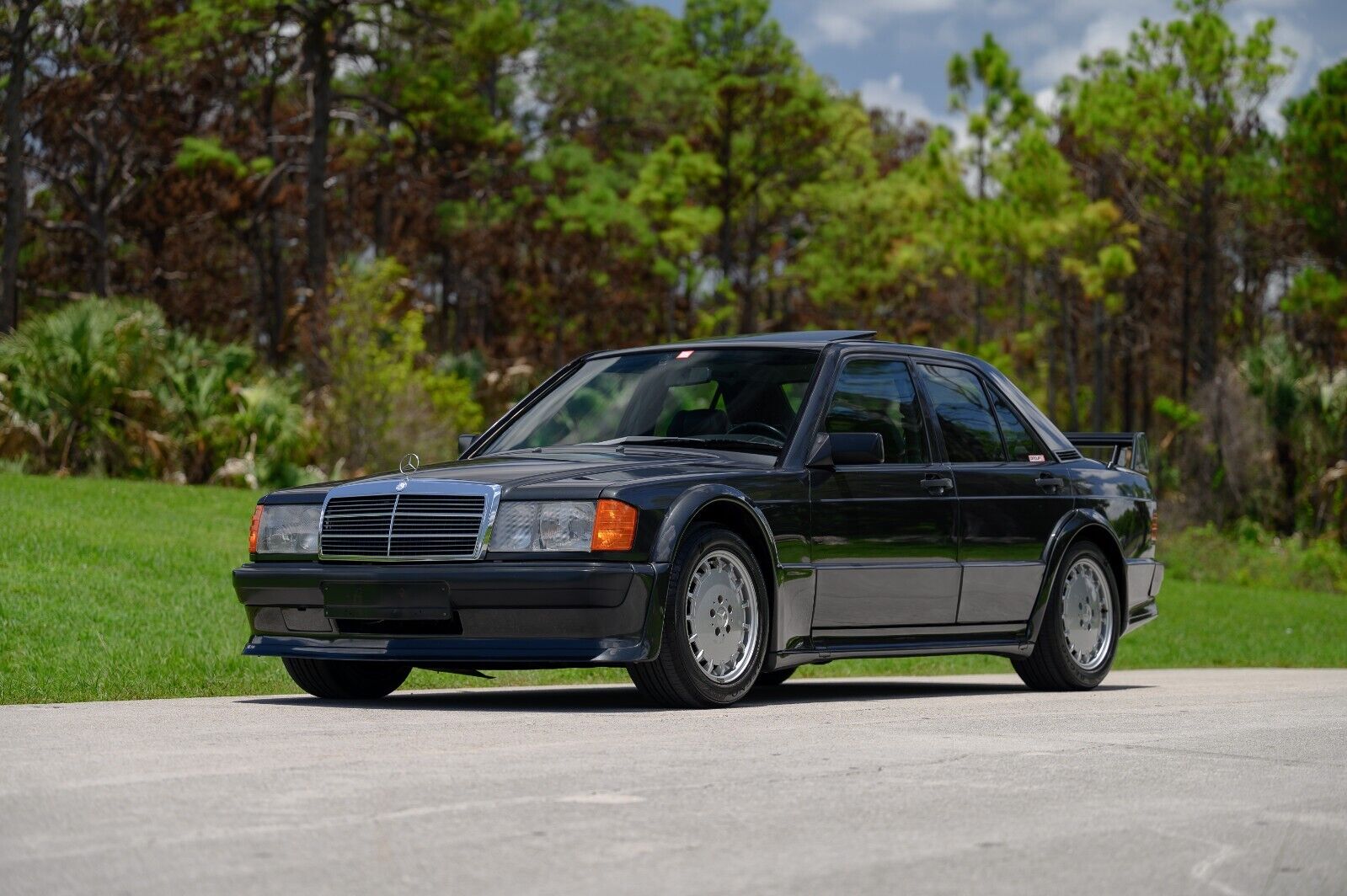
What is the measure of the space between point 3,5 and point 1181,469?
86.6 ft

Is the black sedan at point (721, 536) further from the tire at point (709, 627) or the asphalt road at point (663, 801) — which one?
the asphalt road at point (663, 801)

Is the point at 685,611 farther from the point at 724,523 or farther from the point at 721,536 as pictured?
the point at 724,523

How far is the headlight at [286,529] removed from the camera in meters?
9.00

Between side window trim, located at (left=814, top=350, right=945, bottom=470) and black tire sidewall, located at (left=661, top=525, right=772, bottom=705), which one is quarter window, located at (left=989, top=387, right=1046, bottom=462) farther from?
black tire sidewall, located at (left=661, top=525, right=772, bottom=705)

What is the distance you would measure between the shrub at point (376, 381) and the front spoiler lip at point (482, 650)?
20.7 metres

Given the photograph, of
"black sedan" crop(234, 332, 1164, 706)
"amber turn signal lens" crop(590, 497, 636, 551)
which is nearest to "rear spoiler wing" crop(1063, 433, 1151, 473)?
"black sedan" crop(234, 332, 1164, 706)

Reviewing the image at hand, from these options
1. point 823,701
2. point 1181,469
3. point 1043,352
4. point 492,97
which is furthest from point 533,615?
point 1043,352

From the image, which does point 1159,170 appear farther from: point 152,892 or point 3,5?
point 152,892

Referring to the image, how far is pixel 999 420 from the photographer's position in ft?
35.9

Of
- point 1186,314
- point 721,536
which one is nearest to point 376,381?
point 721,536

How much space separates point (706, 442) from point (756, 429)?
27 cm

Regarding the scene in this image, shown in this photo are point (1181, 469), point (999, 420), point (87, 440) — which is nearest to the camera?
point (999, 420)

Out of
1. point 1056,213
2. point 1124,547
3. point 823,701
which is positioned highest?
point 1056,213

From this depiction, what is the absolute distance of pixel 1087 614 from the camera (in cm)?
1115
